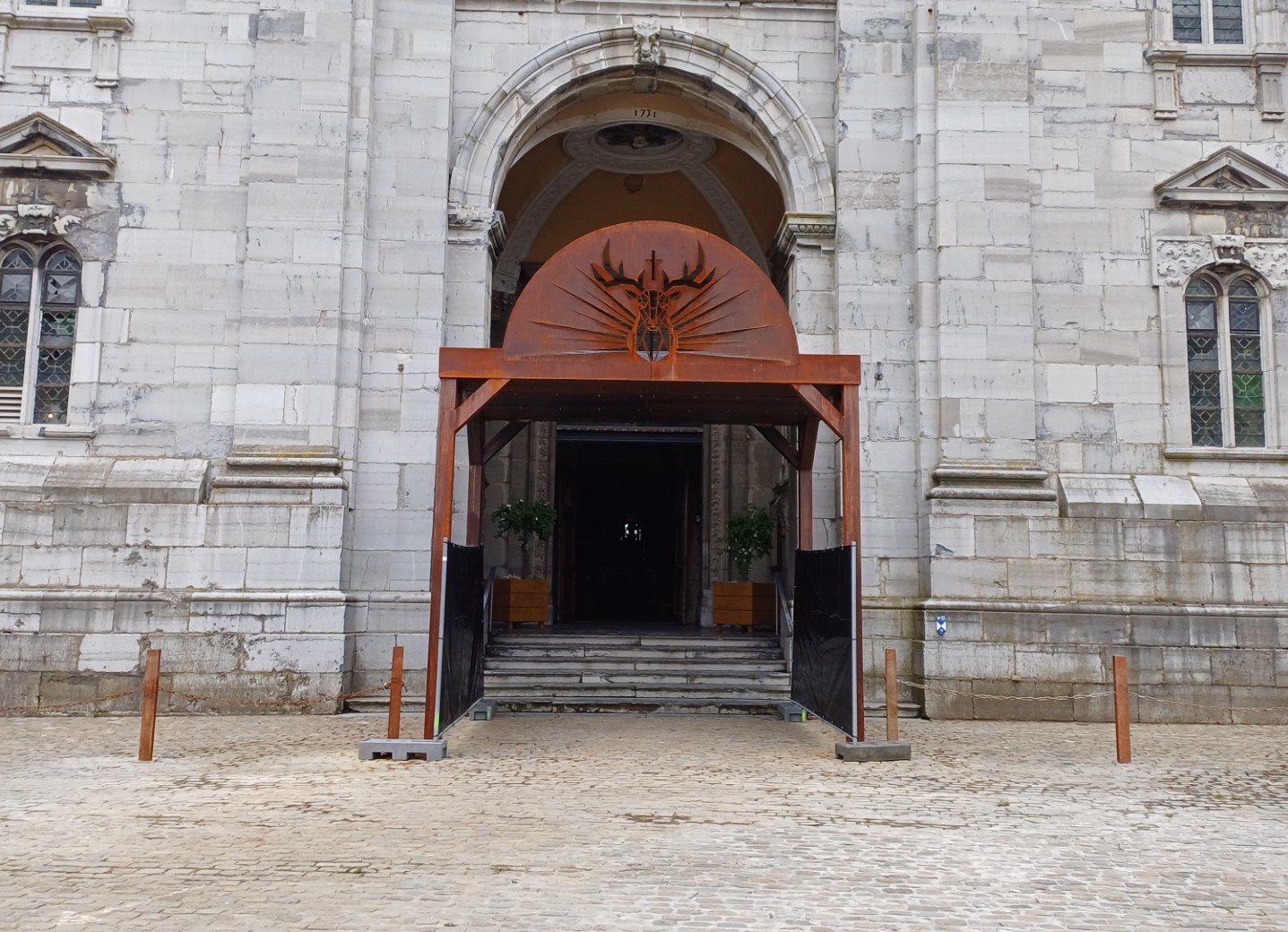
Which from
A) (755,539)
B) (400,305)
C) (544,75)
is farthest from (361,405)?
(755,539)

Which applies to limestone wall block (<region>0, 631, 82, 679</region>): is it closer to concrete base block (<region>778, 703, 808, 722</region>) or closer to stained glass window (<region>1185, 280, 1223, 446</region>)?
concrete base block (<region>778, 703, 808, 722</region>)

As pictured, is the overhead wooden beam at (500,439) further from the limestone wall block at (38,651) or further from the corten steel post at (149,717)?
the limestone wall block at (38,651)

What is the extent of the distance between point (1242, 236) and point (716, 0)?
7.04 m

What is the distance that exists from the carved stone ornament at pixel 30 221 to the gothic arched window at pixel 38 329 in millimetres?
231

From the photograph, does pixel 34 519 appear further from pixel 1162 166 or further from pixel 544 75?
pixel 1162 166

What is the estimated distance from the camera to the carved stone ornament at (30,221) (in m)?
13.6

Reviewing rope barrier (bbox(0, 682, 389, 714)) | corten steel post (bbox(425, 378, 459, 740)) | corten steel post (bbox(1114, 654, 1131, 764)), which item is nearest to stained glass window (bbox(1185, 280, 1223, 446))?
corten steel post (bbox(1114, 654, 1131, 764))

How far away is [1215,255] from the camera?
45.9 feet

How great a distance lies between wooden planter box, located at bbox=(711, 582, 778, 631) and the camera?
634 inches

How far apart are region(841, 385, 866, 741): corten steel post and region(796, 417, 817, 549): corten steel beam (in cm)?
211

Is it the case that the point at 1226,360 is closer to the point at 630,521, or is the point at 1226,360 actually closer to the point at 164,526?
the point at 164,526

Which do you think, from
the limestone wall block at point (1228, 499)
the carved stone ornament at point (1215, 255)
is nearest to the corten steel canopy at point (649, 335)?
the limestone wall block at point (1228, 499)

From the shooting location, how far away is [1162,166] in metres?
14.2

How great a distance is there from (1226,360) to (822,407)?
20.9 ft
